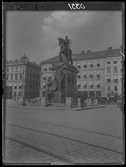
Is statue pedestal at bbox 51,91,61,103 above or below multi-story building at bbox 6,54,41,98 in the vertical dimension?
below

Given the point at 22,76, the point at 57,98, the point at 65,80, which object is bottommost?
the point at 57,98

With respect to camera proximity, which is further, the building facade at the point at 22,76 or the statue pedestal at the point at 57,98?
the statue pedestal at the point at 57,98

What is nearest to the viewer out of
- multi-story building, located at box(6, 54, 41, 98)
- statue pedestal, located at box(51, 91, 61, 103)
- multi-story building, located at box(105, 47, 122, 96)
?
multi-story building, located at box(105, 47, 122, 96)

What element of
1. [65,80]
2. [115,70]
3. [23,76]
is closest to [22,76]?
[23,76]

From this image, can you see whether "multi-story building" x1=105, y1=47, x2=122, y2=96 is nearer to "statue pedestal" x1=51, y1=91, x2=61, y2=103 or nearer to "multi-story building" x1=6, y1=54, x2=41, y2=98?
"multi-story building" x1=6, y1=54, x2=41, y2=98

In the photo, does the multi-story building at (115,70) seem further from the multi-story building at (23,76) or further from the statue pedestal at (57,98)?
the statue pedestal at (57,98)

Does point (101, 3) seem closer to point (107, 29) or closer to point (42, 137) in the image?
point (107, 29)

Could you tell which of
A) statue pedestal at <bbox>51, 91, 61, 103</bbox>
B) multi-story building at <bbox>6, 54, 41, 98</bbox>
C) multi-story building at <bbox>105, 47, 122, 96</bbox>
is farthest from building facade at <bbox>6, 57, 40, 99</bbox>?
statue pedestal at <bbox>51, 91, 61, 103</bbox>

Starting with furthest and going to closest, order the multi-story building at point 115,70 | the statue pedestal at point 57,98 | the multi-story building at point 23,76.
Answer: the statue pedestal at point 57,98 < the multi-story building at point 23,76 < the multi-story building at point 115,70

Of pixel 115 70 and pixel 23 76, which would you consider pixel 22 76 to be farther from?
pixel 115 70

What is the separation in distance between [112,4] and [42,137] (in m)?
2.59

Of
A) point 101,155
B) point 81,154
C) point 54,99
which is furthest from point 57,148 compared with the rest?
point 54,99

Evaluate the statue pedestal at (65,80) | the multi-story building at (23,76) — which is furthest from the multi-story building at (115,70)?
the statue pedestal at (65,80)

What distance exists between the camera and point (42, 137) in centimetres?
323
